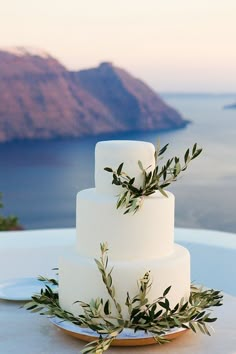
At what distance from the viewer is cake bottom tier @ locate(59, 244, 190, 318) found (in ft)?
5.24

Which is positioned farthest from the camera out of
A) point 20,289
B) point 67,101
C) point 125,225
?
point 67,101

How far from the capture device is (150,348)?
63.3 inches

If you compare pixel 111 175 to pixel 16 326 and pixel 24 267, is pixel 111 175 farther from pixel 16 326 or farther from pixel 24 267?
pixel 24 267

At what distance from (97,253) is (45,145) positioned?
7909mm

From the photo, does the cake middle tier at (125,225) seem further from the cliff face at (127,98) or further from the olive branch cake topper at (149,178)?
the cliff face at (127,98)

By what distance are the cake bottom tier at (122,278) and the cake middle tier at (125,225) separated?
0.03 meters

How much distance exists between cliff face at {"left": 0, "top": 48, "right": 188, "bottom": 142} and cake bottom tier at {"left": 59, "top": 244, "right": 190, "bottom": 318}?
7.91 m

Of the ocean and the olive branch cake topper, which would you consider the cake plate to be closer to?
the olive branch cake topper

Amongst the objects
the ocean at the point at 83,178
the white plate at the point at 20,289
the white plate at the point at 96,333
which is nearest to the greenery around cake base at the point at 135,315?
the white plate at the point at 96,333

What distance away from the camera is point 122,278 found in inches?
62.8

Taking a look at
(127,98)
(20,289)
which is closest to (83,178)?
(127,98)

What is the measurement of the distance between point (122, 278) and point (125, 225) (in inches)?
4.9

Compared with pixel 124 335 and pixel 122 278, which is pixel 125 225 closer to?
pixel 122 278

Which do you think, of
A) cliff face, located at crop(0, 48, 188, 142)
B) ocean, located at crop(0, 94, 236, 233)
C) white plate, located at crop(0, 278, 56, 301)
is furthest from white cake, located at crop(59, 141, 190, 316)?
cliff face, located at crop(0, 48, 188, 142)
